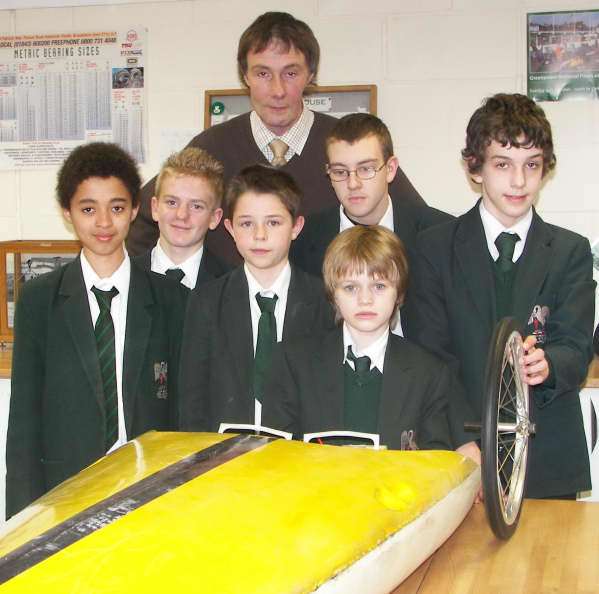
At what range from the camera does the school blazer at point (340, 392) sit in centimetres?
179

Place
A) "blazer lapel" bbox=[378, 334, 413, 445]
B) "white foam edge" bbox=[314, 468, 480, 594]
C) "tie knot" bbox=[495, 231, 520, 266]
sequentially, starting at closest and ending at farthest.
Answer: "white foam edge" bbox=[314, 468, 480, 594] < "blazer lapel" bbox=[378, 334, 413, 445] < "tie knot" bbox=[495, 231, 520, 266]

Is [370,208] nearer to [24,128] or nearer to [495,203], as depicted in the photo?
[495,203]

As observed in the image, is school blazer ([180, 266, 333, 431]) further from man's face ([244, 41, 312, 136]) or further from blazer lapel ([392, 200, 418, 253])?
man's face ([244, 41, 312, 136])

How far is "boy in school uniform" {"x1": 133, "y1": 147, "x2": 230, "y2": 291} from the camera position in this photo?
2420 millimetres

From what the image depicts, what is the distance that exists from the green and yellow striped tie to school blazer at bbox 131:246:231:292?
11.2 inches

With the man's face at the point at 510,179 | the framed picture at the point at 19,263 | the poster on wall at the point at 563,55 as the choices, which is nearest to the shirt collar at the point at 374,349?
the man's face at the point at 510,179

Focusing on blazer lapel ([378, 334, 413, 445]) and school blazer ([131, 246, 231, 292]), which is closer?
blazer lapel ([378, 334, 413, 445])

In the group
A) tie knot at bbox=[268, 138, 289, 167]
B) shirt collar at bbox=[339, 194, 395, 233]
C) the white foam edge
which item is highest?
tie knot at bbox=[268, 138, 289, 167]

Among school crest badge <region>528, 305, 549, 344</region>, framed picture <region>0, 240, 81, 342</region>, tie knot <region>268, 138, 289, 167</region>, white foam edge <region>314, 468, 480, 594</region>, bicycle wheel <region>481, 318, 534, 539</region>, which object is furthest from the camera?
framed picture <region>0, 240, 81, 342</region>

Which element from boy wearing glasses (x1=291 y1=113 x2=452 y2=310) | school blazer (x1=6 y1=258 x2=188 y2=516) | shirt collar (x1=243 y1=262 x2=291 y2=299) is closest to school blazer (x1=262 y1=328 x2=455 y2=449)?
shirt collar (x1=243 y1=262 x2=291 y2=299)

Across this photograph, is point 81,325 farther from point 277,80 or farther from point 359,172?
point 277,80

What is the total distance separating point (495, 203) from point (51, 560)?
1.33 metres

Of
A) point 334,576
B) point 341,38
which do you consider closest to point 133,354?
point 334,576

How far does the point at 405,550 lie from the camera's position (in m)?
1.24
